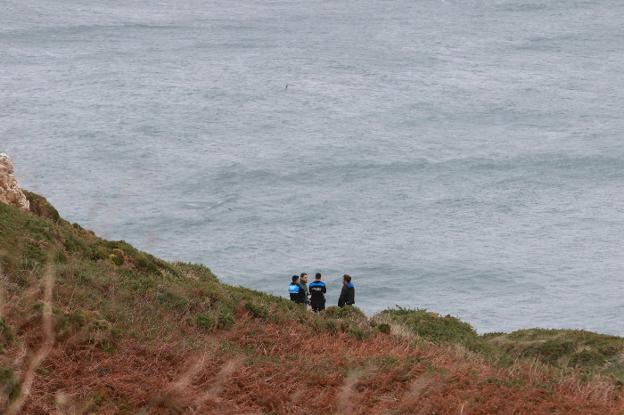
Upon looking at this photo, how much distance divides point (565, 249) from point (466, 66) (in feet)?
131

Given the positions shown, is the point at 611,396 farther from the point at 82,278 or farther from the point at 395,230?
the point at 395,230

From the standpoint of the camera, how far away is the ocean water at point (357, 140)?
87.6 metres

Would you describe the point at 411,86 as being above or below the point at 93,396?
above

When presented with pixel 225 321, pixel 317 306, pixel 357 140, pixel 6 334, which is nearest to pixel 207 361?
pixel 6 334

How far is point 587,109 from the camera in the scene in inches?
4513

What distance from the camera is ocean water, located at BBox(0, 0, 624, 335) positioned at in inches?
3447

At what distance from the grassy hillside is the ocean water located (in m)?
54.4

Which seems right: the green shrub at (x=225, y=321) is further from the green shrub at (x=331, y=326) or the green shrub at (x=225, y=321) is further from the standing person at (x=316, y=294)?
the standing person at (x=316, y=294)

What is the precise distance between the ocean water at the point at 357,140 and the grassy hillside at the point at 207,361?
5441 centimetres

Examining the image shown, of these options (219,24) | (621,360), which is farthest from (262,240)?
(621,360)

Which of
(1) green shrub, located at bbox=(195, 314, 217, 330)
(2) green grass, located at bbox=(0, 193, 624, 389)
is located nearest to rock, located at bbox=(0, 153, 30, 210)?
(2) green grass, located at bbox=(0, 193, 624, 389)

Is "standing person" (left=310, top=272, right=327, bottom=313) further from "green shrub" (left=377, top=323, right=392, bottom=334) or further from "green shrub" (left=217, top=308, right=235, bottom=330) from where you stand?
"green shrub" (left=217, top=308, right=235, bottom=330)

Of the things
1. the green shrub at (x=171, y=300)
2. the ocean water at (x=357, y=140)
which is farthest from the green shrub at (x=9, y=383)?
the ocean water at (x=357, y=140)

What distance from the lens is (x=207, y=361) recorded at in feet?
49.9
